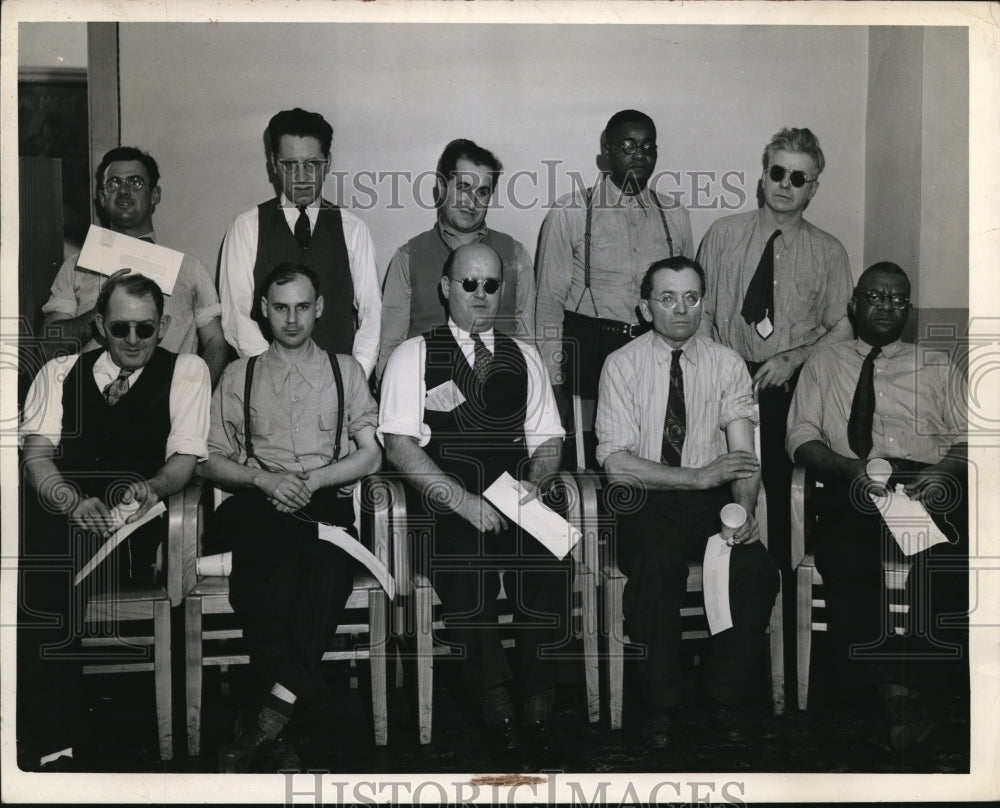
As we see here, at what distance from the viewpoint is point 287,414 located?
426 centimetres

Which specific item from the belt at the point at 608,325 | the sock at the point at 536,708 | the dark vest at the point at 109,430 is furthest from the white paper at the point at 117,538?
the belt at the point at 608,325

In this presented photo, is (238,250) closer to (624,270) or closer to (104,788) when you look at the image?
(624,270)

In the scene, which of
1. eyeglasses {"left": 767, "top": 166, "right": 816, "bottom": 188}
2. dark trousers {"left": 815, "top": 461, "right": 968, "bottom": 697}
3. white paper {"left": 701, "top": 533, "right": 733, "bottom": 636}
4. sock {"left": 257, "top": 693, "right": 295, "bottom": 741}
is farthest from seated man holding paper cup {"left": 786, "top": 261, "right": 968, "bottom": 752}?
sock {"left": 257, "top": 693, "right": 295, "bottom": 741}

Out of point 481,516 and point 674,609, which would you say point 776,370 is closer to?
point 674,609

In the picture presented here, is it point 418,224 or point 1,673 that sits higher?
point 418,224

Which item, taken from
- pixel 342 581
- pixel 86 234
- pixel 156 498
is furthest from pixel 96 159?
pixel 342 581

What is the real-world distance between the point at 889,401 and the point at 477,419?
4.87 ft

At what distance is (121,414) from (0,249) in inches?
26.6

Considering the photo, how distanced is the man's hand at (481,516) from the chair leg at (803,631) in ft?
3.41

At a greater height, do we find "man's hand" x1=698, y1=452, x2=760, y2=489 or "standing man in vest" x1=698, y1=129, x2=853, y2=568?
"standing man in vest" x1=698, y1=129, x2=853, y2=568

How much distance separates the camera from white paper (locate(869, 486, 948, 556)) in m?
4.23

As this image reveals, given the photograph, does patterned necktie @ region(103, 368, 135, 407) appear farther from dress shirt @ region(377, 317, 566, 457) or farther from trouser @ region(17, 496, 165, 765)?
dress shirt @ region(377, 317, 566, 457)

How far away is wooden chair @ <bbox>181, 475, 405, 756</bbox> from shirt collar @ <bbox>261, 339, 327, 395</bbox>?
0.43 metres

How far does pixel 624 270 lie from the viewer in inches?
182
